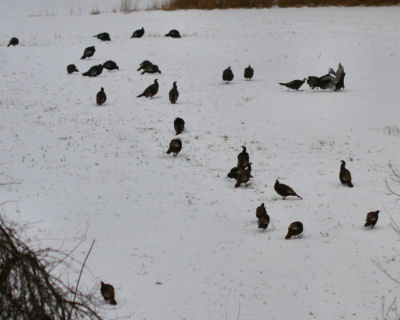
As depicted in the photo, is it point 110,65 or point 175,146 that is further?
point 110,65

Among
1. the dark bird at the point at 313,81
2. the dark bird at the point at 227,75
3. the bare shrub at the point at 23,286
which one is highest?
the bare shrub at the point at 23,286

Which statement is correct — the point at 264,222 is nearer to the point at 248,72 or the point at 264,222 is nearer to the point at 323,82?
the point at 323,82

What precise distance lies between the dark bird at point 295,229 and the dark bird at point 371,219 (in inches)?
59.3

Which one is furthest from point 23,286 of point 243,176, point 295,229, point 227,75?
point 227,75

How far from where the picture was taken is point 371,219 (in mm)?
13359

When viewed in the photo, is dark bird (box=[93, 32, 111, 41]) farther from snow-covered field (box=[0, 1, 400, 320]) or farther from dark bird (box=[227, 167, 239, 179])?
dark bird (box=[227, 167, 239, 179])

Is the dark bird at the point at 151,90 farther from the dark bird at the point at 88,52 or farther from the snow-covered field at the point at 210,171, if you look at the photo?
the dark bird at the point at 88,52

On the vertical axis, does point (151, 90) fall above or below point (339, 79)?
below

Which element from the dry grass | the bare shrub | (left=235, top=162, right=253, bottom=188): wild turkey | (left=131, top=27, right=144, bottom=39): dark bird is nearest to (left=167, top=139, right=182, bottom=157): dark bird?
(left=235, top=162, right=253, bottom=188): wild turkey

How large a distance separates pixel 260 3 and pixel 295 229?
40062 mm

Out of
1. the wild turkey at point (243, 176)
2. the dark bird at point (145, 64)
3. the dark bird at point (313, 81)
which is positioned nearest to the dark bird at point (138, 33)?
the dark bird at point (145, 64)

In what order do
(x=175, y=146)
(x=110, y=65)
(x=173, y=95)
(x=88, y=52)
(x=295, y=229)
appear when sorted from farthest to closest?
(x=88, y=52)
(x=110, y=65)
(x=173, y=95)
(x=175, y=146)
(x=295, y=229)

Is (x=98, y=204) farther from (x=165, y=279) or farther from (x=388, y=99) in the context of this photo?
(x=388, y=99)

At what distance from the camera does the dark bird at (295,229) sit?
13289mm
